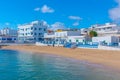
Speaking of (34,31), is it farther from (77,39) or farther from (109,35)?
(109,35)

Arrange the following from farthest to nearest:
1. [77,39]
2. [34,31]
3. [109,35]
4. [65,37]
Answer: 1. [34,31]
2. [65,37]
3. [77,39]
4. [109,35]

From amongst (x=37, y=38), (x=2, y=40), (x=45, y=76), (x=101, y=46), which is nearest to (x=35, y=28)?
(x=37, y=38)

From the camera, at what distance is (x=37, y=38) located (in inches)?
4114

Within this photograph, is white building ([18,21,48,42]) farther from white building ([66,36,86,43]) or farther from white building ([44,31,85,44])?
white building ([66,36,86,43])

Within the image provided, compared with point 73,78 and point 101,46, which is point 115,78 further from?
point 101,46

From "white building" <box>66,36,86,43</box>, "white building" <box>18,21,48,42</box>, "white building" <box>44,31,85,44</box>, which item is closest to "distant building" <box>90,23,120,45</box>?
"white building" <box>66,36,86,43</box>

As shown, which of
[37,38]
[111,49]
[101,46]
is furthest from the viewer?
[37,38]

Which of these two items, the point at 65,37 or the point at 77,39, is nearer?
the point at 77,39

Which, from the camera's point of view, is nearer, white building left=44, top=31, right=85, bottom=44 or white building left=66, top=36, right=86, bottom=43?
white building left=66, top=36, right=86, bottom=43

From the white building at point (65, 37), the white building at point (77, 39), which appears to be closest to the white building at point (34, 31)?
the white building at point (65, 37)

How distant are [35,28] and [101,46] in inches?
2153

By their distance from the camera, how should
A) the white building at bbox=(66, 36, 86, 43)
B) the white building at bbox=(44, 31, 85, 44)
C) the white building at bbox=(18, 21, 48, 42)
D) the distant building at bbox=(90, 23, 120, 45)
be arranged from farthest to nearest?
the white building at bbox=(18, 21, 48, 42)
the white building at bbox=(44, 31, 85, 44)
the white building at bbox=(66, 36, 86, 43)
the distant building at bbox=(90, 23, 120, 45)

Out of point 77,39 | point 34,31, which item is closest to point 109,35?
point 77,39

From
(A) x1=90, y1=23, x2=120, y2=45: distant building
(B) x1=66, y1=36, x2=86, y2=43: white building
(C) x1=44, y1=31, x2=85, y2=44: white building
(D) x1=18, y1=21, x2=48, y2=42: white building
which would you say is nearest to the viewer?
(A) x1=90, y1=23, x2=120, y2=45: distant building
